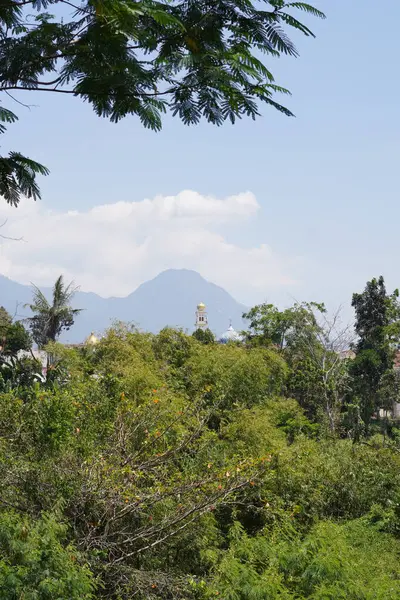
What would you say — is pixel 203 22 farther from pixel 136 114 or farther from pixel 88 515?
pixel 88 515

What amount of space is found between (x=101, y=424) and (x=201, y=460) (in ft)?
5.53

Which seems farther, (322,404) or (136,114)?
(322,404)

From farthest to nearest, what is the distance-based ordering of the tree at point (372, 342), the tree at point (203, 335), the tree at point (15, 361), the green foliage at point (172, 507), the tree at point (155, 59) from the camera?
the tree at point (372, 342) < the tree at point (203, 335) < the tree at point (15, 361) < the green foliage at point (172, 507) < the tree at point (155, 59)

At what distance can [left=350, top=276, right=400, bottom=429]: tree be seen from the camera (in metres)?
24.4

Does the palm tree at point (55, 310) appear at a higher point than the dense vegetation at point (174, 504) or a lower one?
higher

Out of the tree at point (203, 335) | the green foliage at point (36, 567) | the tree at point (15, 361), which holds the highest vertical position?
the tree at point (203, 335)

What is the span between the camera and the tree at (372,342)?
960 inches

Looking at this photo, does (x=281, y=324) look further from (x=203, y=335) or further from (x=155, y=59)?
(x=155, y=59)

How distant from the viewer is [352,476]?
10586 millimetres

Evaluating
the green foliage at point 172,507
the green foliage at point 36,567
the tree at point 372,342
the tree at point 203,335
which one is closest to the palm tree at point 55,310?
the tree at point 203,335

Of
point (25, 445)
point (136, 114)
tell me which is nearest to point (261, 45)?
point (136, 114)

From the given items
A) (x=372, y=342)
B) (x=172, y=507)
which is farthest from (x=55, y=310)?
→ (x=172, y=507)

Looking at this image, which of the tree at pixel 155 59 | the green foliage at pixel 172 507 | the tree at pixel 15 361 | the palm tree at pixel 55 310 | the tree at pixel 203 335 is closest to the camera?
the tree at pixel 155 59

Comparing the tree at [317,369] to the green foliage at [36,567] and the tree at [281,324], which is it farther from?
the green foliage at [36,567]
